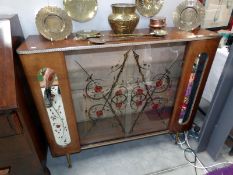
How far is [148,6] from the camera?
4.30ft

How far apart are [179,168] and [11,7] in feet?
5.13

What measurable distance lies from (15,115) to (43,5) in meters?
0.68

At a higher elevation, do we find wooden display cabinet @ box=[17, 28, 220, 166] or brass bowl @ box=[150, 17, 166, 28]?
brass bowl @ box=[150, 17, 166, 28]

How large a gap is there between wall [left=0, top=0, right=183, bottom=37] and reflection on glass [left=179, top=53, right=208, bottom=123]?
42 cm

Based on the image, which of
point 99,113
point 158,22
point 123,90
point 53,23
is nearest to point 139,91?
point 123,90

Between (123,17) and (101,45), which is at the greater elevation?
(123,17)

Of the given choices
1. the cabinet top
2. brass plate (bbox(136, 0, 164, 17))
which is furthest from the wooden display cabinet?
brass plate (bbox(136, 0, 164, 17))

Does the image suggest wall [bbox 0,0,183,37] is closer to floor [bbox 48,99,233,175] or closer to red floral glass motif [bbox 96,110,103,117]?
red floral glass motif [bbox 96,110,103,117]

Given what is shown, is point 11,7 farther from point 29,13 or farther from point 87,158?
point 87,158

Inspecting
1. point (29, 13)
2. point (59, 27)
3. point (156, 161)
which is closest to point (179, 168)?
point (156, 161)

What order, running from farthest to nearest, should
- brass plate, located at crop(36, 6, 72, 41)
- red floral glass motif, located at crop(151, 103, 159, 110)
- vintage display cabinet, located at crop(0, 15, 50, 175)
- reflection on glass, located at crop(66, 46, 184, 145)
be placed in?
red floral glass motif, located at crop(151, 103, 159, 110), reflection on glass, located at crop(66, 46, 184, 145), brass plate, located at crop(36, 6, 72, 41), vintage display cabinet, located at crop(0, 15, 50, 175)

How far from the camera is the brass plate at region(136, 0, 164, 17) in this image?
1.30m

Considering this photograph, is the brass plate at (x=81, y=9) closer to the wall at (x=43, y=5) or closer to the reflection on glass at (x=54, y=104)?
the wall at (x=43, y=5)

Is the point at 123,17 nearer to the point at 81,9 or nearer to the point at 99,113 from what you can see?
the point at 81,9
